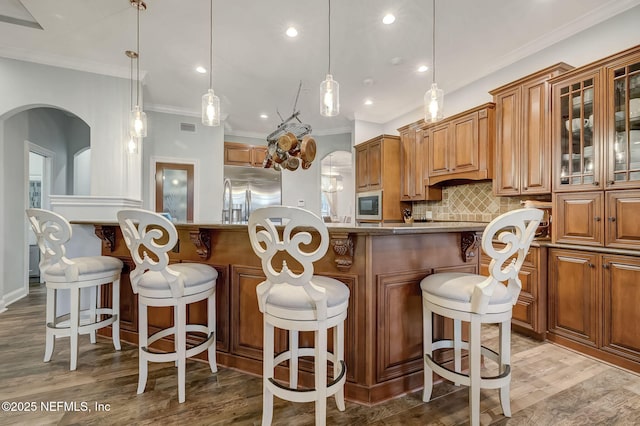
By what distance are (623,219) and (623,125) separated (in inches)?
28.2

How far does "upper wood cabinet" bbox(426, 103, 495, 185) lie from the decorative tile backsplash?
334 millimetres

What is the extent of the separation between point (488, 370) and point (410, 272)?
101cm

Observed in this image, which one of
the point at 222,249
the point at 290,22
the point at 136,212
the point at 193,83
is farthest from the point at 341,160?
the point at 136,212

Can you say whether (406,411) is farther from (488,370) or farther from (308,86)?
(308,86)

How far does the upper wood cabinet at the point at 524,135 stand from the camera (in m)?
2.72

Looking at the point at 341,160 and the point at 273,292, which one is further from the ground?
the point at 341,160

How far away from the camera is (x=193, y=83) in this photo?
4152 mm

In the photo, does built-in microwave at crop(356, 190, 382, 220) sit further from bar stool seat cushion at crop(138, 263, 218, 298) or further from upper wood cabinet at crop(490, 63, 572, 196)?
bar stool seat cushion at crop(138, 263, 218, 298)

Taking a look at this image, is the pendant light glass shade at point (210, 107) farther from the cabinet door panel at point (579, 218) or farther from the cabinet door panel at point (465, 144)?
the cabinet door panel at point (579, 218)

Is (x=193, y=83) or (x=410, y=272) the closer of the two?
(x=410, y=272)

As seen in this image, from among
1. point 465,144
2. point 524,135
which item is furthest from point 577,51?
point 465,144

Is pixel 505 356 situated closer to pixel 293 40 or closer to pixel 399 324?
pixel 399 324

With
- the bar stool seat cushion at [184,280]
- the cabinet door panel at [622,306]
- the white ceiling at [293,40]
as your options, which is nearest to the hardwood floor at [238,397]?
the cabinet door panel at [622,306]

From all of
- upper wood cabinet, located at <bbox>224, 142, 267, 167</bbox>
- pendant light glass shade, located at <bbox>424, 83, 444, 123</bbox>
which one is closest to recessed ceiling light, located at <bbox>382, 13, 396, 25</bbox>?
pendant light glass shade, located at <bbox>424, 83, 444, 123</bbox>
